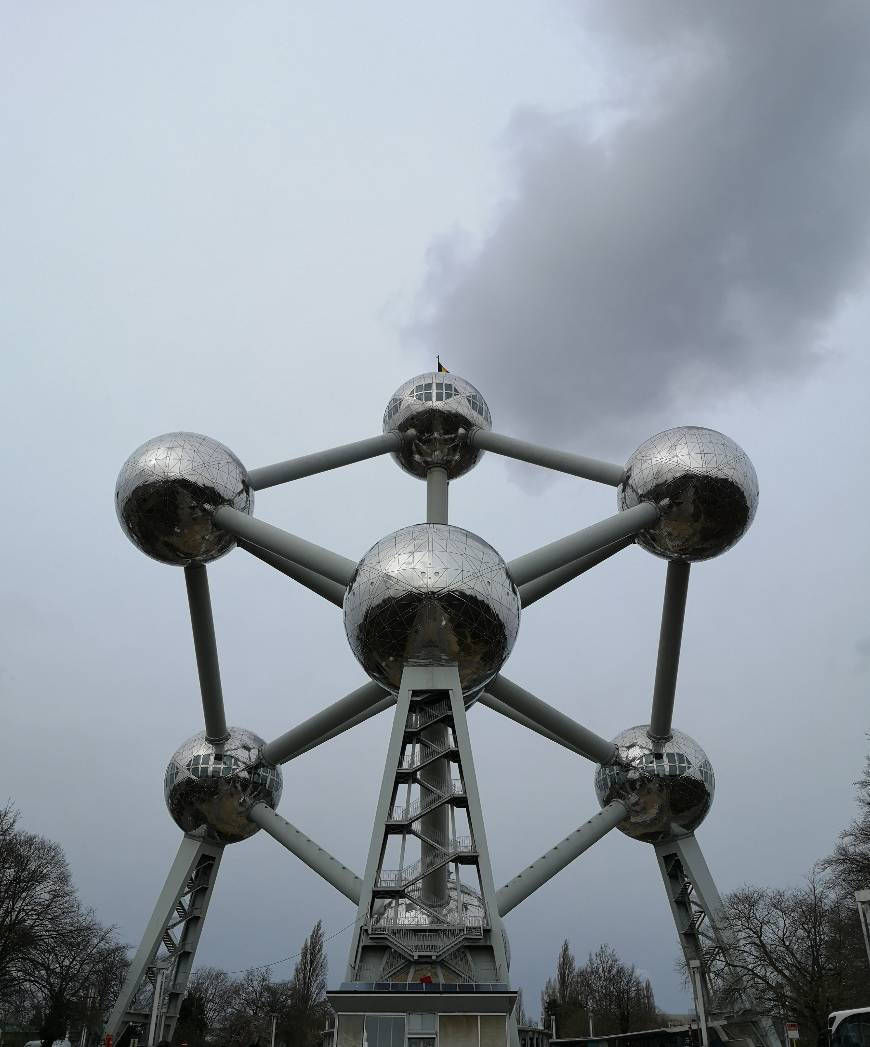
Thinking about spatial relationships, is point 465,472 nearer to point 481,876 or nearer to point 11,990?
point 481,876

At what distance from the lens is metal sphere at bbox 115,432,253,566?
14312 millimetres

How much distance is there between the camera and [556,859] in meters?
14.8

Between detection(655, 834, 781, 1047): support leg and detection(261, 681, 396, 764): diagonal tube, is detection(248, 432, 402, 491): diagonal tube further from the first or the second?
detection(655, 834, 781, 1047): support leg

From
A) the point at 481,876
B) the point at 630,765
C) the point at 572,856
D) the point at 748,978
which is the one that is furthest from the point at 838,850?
the point at 481,876

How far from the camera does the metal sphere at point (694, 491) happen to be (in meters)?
14.3

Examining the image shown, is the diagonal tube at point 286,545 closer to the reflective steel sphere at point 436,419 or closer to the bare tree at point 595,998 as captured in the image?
the reflective steel sphere at point 436,419

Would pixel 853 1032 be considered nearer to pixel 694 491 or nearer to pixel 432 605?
pixel 694 491

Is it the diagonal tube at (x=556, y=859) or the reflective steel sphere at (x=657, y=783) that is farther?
the reflective steel sphere at (x=657, y=783)

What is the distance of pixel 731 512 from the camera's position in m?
14.5

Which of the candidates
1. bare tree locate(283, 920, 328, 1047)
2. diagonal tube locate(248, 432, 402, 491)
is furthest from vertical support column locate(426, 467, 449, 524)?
bare tree locate(283, 920, 328, 1047)

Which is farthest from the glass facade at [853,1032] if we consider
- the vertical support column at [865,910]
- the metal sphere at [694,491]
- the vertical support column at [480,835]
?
the metal sphere at [694,491]

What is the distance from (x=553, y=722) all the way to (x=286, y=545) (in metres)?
4.95

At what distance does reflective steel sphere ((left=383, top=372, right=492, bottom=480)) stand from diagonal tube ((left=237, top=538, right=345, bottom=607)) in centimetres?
445

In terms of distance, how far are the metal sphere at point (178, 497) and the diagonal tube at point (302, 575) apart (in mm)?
419
